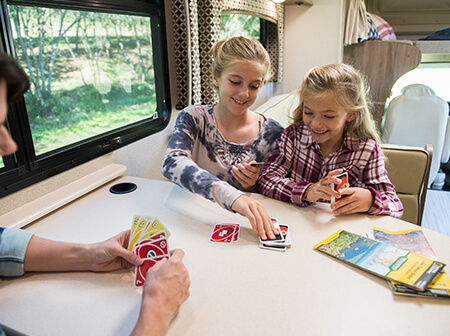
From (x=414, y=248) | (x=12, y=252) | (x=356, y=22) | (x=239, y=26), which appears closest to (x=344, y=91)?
(x=414, y=248)

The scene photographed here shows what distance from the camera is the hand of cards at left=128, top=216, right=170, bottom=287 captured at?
103 centimetres

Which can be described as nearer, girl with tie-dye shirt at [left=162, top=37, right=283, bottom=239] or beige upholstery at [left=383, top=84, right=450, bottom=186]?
girl with tie-dye shirt at [left=162, top=37, right=283, bottom=239]

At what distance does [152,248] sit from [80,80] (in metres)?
1.16

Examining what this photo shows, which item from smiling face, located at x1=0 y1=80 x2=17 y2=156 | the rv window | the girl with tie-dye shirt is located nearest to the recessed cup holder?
the girl with tie-dye shirt

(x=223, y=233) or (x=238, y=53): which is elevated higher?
(x=238, y=53)

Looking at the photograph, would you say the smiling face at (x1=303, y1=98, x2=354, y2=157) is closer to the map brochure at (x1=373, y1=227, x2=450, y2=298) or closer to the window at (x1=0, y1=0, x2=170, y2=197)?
the map brochure at (x1=373, y1=227, x2=450, y2=298)

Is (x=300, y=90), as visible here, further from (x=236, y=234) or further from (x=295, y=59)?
(x=295, y=59)

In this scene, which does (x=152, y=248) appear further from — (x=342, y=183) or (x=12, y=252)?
(x=342, y=183)

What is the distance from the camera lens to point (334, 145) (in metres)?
1.70

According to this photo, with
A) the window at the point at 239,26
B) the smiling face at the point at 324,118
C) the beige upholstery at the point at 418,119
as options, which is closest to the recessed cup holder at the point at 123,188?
the smiling face at the point at 324,118

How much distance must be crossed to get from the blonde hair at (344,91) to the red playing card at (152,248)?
3.19 ft

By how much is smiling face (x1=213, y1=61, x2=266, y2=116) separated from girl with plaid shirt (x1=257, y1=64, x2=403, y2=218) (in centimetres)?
25

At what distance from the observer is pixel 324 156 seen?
1.69 m

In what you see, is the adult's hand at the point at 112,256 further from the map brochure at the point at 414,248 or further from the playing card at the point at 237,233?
the map brochure at the point at 414,248
